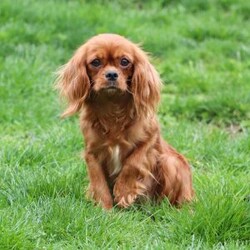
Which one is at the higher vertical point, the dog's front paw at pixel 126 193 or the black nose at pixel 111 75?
the black nose at pixel 111 75

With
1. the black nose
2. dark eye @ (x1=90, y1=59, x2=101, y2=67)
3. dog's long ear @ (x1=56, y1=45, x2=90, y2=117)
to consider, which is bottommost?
dog's long ear @ (x1=56, y1=45, x2=90, y2=117)

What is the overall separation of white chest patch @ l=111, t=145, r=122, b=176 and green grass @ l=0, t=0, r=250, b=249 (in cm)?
27

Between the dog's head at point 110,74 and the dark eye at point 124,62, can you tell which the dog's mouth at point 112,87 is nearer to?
the dog's head at point 110,74

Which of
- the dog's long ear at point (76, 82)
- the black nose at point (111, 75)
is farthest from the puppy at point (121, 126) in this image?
the black nose at point (111, 75)

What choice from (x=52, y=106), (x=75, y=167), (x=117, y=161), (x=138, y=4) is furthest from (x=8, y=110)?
(x=138, y=4)

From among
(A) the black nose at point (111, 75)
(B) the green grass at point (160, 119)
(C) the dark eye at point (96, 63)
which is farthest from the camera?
(C) the dark eye at point (96, 63)

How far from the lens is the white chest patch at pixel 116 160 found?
4.78m

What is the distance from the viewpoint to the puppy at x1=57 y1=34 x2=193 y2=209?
15.5 ft

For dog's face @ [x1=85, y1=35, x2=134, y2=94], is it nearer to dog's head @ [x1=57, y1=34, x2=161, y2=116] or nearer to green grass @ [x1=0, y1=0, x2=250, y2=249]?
dog's head @ [x1=57, y1=34, x2=161, y2=116]

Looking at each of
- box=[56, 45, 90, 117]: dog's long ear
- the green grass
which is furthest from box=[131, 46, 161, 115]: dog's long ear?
→ the green grass

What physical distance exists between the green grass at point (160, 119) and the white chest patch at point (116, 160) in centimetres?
27

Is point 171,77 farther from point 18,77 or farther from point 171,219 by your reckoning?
point 171,219

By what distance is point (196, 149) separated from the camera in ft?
19.8

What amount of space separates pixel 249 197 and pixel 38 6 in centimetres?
525
